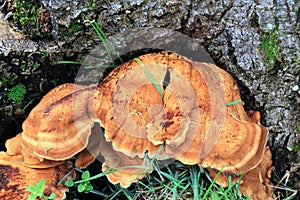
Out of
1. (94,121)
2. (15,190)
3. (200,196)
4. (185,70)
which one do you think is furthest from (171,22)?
(15,190)

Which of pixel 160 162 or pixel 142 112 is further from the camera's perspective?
pixel 160 162

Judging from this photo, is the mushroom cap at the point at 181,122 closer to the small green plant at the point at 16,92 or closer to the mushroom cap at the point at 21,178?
the mushroom cap at the point at 21,178

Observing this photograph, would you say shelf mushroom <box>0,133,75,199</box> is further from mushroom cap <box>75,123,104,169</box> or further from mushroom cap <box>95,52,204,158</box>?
mushroom cap <box>95,52,204,158</box>

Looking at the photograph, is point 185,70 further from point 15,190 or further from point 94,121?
point 15,190

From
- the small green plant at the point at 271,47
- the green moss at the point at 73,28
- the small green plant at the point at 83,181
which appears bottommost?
the small green plant at the point at 83,181

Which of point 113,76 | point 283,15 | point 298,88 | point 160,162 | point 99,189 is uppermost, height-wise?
point 283,15

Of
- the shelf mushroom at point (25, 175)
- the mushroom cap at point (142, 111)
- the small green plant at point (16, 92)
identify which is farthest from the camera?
the small green plant at point (16, 92)

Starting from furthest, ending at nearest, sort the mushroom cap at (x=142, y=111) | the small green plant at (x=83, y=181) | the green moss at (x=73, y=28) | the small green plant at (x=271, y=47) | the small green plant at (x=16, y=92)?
the small green plant at (x=16, y=92)
the green moss at (x=73, y=28)
the small green plant at (x=271, y=47)
the small green plant at (x=83, y=181)
the mushroom cap at (x=142, y=111)

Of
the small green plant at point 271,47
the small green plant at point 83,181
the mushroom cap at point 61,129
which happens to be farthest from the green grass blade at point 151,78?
the small green plant at point 271,47
